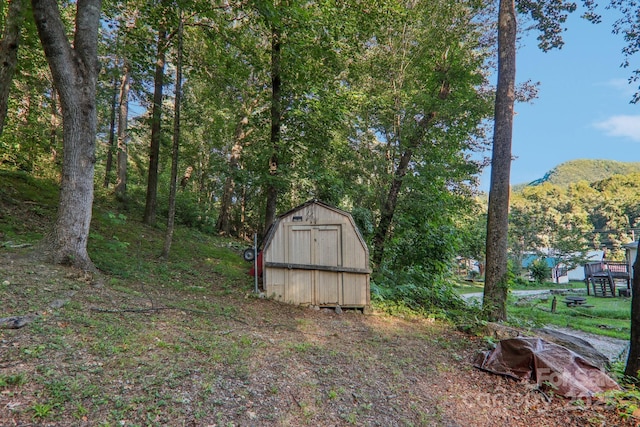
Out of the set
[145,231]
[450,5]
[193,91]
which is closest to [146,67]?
[145,231]

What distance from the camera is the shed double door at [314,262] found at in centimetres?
635

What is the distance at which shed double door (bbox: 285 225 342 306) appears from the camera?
6.35 metres

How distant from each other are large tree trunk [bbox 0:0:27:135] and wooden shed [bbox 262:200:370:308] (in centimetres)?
567

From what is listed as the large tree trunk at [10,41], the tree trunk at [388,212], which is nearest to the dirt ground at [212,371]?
the large tree trunk at [10,41]

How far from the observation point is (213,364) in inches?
115

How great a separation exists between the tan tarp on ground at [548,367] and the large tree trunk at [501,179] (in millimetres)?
2033

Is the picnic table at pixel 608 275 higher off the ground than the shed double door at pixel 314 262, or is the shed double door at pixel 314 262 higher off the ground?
the shed double door at pixel 314 262

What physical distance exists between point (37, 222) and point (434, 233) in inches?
393

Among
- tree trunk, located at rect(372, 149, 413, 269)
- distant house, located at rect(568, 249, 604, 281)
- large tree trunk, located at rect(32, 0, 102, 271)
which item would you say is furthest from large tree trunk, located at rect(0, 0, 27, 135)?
distant house, located at rect(568, 249, 604, 281)

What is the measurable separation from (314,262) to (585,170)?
10172 cm

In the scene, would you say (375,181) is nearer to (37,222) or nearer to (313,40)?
(313,40)

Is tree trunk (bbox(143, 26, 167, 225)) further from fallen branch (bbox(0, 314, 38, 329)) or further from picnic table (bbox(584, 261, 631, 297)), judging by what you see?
picnic table (bbox(584, 261, 631, 297))

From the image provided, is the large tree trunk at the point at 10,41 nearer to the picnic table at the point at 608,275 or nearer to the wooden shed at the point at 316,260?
the wooden shed at the point at 316,260

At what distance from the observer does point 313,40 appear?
7.87m
